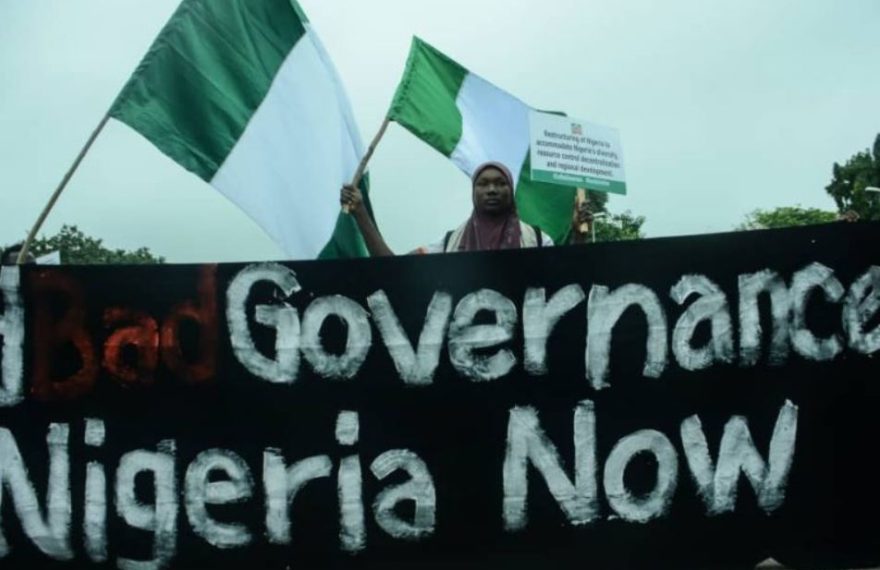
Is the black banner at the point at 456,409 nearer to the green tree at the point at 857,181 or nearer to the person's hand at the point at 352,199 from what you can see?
the person's hand at the point at 352,199

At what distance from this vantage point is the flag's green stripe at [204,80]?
5305 mm

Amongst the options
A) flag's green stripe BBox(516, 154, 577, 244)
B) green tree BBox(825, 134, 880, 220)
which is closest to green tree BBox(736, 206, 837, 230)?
green tree BBox(825, 134, 880, 220)

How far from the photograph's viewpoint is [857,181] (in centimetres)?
5516

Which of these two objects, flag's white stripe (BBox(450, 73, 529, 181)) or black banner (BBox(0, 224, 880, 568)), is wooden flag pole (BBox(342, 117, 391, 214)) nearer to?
flag's white stripe (BBox(450, 73, 529, 181))

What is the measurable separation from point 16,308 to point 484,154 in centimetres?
289

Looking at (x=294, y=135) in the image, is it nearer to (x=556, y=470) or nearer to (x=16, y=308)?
(x=16, y=308)

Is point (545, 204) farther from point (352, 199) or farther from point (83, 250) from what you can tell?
point (83, 250)

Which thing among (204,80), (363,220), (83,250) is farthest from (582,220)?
(83,250)

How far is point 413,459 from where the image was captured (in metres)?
4.20

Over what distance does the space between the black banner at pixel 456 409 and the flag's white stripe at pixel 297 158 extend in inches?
54.5

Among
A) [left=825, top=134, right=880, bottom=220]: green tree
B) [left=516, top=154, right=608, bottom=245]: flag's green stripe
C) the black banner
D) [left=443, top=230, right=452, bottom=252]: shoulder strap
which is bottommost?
the black banner

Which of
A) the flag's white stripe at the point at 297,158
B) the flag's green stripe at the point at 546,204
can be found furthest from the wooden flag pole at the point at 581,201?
the flag's white stripe at the point at 297,158

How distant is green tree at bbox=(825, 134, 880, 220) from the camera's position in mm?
52906

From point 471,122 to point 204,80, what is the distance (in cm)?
156
